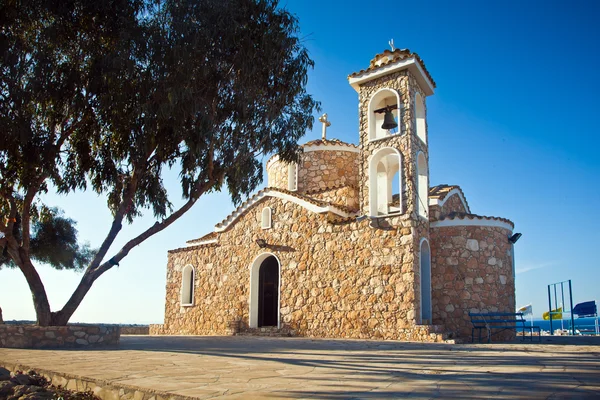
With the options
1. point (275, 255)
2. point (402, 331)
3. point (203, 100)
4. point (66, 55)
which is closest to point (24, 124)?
point (66, 55)

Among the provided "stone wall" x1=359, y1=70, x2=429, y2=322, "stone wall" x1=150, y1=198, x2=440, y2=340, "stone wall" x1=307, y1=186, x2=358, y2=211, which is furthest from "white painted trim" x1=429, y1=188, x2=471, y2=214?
"stone wall" x1=307, y1=186, x2=358, y2=211

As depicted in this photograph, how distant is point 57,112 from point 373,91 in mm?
8878

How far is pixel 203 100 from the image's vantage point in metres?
11.2

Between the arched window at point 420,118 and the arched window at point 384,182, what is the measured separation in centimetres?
104

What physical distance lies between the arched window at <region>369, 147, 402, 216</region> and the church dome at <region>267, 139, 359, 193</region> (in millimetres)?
2741

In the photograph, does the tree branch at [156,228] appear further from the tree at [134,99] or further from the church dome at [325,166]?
the church dome at [325,166]

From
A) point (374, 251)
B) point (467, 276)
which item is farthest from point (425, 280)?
point (374, 251)

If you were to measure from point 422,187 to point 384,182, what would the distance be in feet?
4.88

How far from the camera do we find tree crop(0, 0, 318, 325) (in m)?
10.6

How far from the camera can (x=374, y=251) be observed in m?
14.1

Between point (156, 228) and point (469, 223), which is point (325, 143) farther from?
point (156, 228)

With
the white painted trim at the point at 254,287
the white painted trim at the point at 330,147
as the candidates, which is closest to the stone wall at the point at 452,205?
the white painted trim at the point at 330,147

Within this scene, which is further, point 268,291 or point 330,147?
point 330,147

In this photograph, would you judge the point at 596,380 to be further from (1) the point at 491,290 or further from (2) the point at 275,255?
(2) the point at 275,255
